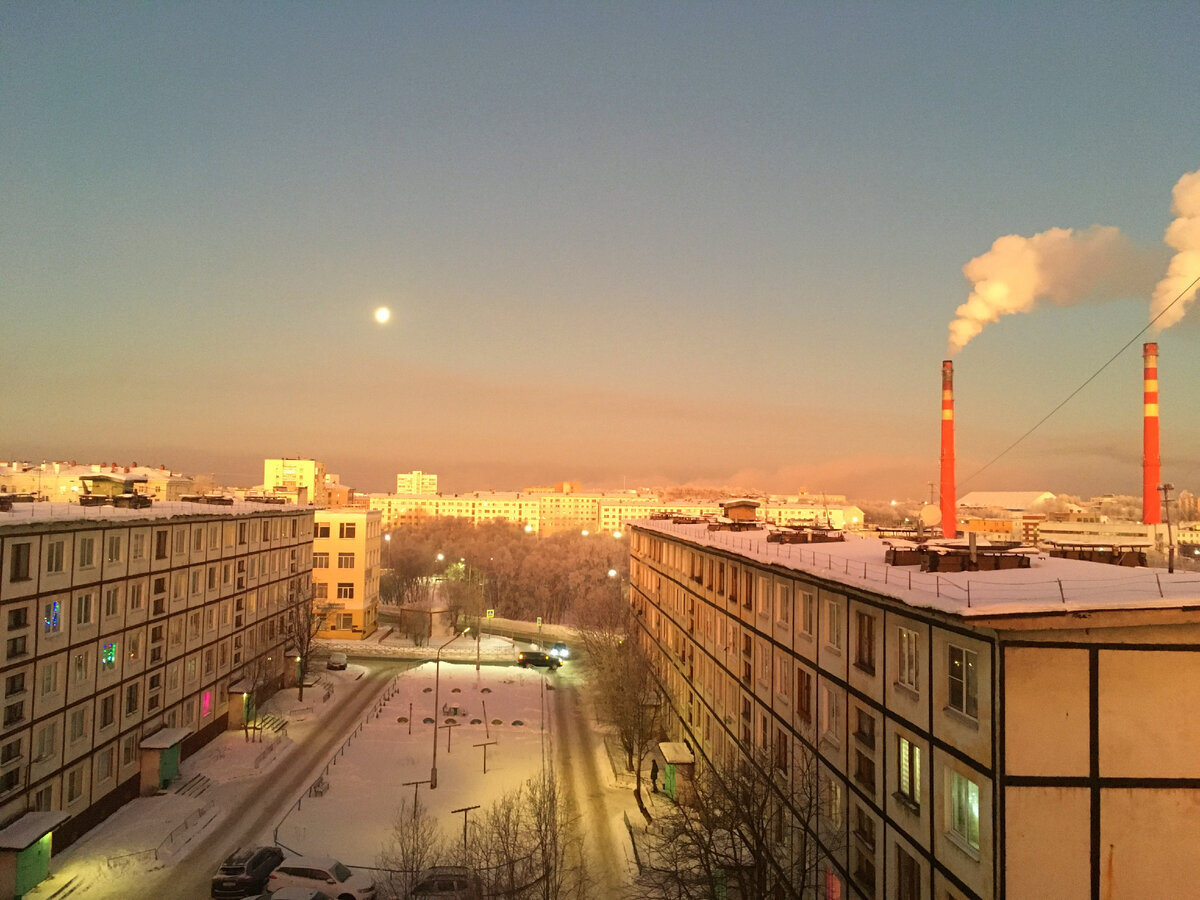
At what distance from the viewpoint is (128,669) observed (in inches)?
1289

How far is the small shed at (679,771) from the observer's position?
32.5m

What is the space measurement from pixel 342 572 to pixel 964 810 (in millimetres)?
68529

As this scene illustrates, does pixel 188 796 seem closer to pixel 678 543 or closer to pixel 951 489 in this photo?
pixel 678 543

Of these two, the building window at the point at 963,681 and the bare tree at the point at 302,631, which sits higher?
the building window at the point at 963,681

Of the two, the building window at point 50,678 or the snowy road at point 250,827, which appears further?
the building window at point 50,678

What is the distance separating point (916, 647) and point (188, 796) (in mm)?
31604

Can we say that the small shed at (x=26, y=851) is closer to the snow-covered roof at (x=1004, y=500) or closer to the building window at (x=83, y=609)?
the building window at (x=83, y=609)

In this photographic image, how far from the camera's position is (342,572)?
7469cm

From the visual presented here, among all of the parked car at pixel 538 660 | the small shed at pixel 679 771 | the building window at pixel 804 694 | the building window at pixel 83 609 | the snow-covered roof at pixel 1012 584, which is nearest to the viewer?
the snow-covered roof at pixel 1012 584

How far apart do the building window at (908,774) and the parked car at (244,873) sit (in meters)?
21.0

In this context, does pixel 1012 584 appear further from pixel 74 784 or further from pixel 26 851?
pixel 74 784

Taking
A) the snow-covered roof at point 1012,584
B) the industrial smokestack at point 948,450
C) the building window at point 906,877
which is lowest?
the building window at point 906,877

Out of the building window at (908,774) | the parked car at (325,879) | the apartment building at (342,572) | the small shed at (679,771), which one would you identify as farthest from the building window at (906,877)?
the apartment building at (342,572)

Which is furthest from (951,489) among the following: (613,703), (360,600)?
(360,600)
